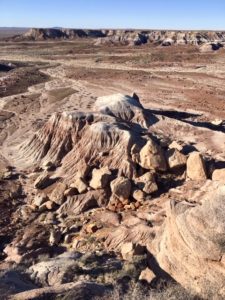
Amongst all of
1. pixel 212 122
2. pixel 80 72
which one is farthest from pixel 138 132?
pixel 80 72

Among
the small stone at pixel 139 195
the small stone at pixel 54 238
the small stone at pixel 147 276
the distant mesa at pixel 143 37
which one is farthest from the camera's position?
the distant mesa at pixel 143 37

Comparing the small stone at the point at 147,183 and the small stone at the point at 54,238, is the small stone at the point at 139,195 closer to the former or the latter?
the small stone at the point at 147,183

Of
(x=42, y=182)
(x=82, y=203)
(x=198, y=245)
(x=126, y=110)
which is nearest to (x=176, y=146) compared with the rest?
(x=82, y=203)

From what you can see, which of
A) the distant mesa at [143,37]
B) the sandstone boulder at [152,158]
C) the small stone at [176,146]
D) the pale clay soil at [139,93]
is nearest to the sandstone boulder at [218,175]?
the sandstone boulder at [152,158]

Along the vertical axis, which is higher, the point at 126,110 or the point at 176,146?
the point at 176,146

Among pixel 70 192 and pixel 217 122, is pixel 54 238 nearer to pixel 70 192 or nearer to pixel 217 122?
pixel 70 192

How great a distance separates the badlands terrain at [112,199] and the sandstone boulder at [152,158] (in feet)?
0.15

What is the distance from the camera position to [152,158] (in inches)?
878

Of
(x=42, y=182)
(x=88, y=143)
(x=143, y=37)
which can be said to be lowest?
(x=143, y=37)

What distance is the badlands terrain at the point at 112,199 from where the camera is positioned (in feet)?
42.6

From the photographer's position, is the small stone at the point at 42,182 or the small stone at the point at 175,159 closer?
the small stone at the point at 175,159

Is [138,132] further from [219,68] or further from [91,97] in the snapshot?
[219,68]

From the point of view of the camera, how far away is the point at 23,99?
45.9 metres

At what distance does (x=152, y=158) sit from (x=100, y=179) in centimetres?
242
